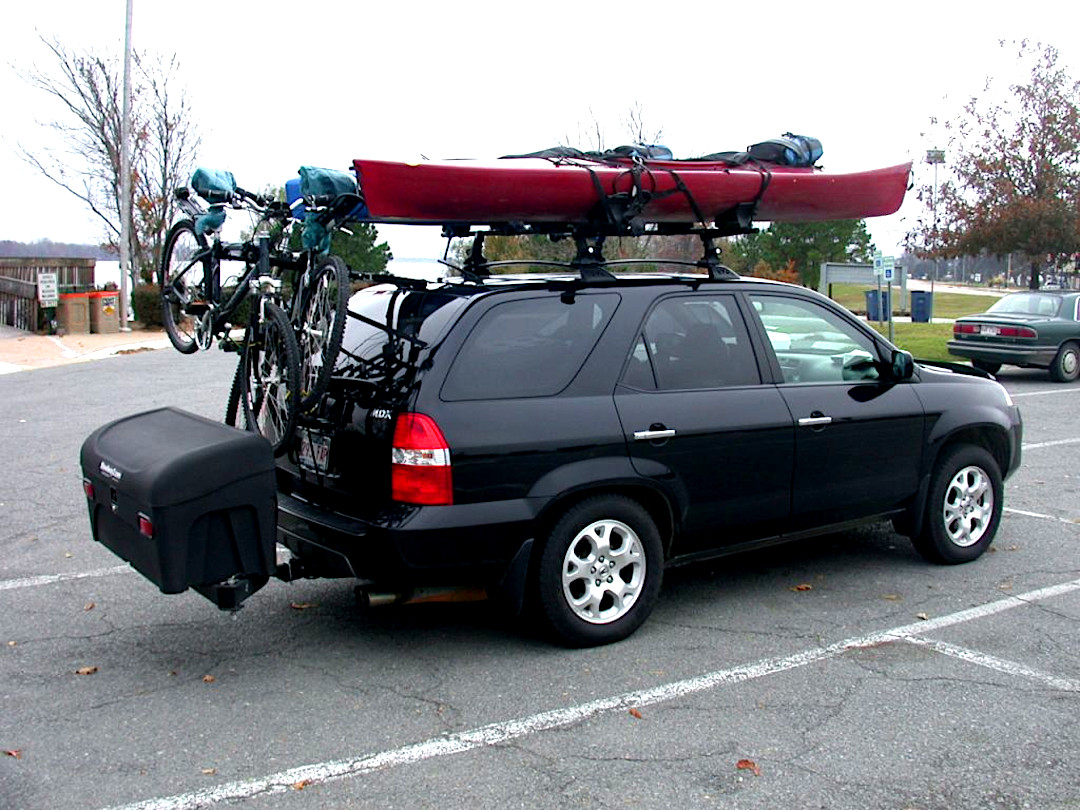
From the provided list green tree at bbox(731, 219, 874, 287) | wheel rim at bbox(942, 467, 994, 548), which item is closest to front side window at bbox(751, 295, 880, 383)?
wheel rim at bbox(942, 467, 994, 548)

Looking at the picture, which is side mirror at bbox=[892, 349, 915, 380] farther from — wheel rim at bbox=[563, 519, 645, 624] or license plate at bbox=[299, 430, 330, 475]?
license plate at bbox=[299, 430, 330, 475]

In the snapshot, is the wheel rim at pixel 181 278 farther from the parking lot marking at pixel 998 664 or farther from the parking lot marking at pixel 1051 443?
the parking lot marking at pixel 1051 443

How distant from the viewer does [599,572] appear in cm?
505

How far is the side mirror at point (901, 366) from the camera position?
20.0 feet

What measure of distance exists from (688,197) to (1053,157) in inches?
893

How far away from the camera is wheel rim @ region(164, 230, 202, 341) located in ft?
21.4

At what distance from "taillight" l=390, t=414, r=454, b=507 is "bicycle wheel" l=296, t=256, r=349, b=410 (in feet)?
1.45

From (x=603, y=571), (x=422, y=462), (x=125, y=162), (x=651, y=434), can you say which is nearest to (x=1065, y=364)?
(x=651, y=434)

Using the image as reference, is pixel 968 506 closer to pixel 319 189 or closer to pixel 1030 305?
pixel 319 189

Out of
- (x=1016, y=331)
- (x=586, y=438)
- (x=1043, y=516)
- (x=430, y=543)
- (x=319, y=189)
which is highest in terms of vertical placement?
(x=319, y=189)

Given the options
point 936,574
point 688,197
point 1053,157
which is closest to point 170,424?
point 688,197

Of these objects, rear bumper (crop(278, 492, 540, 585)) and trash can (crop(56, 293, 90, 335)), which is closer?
rear bumper (crop(278, 492, 540, 585))

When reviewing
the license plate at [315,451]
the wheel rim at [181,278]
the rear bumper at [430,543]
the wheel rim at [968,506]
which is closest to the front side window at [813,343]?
the wheel rim at [968,506]

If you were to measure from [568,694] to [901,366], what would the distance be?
2779mm
